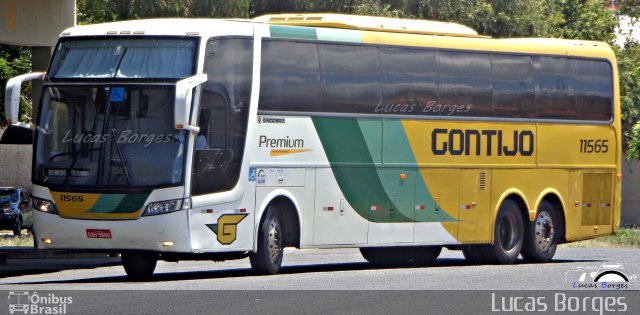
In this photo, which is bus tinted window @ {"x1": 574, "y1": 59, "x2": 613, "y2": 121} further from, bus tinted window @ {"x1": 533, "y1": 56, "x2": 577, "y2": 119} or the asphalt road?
the asphalt road

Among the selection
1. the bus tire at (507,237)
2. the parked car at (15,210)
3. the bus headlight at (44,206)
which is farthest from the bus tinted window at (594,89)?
the parked car at (15,210)

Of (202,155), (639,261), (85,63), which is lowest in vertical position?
(639,261)

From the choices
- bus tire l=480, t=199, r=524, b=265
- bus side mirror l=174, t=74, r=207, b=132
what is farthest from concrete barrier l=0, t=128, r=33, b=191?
bus side mirror l=174, t=74, r=207, b=132

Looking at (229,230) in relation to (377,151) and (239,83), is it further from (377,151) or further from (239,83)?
(377,151)

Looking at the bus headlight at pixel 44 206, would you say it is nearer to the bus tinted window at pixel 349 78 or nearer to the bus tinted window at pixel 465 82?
the bus tinted window at pixel 349 78

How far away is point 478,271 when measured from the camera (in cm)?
1875

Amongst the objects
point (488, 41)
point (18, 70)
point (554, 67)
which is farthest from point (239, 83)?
point (18, 70)

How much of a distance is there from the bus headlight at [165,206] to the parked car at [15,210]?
58.1ft

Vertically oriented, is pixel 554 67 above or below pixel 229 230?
above

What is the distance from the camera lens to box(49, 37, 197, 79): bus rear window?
16469 millimetres

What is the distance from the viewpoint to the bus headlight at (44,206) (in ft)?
A: 54.3

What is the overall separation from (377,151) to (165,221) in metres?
4.26
